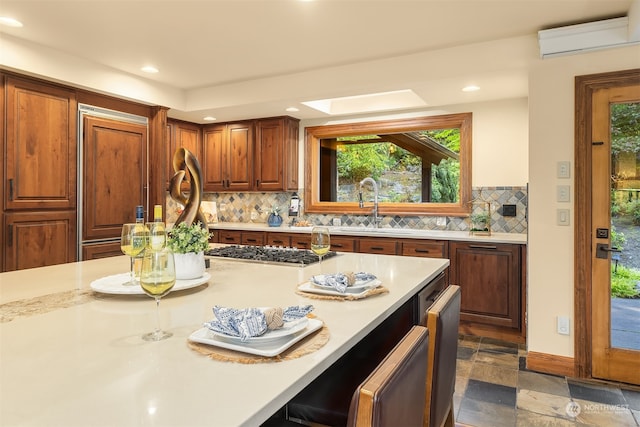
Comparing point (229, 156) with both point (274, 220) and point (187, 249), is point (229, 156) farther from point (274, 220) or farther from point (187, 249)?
point (187, 249)

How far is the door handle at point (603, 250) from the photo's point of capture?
8.76ft

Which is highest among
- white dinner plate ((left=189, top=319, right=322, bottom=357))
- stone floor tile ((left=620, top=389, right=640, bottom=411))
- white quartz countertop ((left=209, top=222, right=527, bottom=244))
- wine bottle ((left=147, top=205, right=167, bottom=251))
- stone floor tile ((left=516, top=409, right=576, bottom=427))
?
wine bottle ((left=147, top=205, right=167, bottom=251))

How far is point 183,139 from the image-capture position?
501cm

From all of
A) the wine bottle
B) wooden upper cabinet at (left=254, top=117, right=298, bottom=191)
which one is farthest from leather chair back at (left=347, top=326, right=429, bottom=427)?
wooden upper cabinet at (left=254, top=117, right=298, bottom=191)

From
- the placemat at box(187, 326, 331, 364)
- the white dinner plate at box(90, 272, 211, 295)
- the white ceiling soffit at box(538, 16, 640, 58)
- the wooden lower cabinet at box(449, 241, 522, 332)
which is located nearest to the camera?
the placemat at box(187, 326, 331, 364)

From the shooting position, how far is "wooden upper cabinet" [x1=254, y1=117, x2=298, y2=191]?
4773 millimetres

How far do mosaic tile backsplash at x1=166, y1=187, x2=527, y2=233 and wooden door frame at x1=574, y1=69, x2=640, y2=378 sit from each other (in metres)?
1.13

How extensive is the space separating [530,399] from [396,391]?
2.21 m

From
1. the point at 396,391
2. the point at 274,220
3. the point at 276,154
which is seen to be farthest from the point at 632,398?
the point at 276,154

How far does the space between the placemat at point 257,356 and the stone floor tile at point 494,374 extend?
222cm

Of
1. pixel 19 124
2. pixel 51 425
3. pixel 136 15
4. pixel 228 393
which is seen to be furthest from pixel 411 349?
pixel 19 124

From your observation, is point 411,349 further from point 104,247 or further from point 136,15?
point 104,247

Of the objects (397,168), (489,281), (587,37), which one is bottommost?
(489,281)

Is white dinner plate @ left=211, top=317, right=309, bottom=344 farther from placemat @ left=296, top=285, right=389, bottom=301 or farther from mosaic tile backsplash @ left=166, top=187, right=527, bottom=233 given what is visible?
mosaic tile backsplash @ left=166, top=187, right=527, bottom=233
